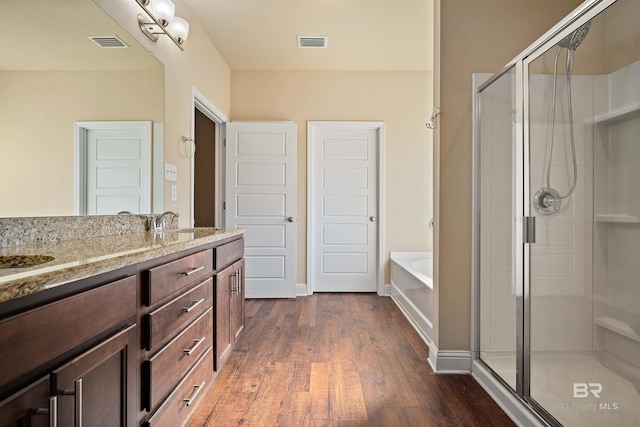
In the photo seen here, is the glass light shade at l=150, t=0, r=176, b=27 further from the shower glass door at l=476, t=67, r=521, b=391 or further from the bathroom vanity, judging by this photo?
the shower glass door at l=476, t=67, r=521, b=391

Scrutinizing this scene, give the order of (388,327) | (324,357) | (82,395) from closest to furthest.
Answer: (82,395)
(324,357)
(388,327)

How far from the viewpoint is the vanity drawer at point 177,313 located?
1.17 m

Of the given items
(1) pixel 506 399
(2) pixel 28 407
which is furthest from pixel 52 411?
(1) pixel 506 399

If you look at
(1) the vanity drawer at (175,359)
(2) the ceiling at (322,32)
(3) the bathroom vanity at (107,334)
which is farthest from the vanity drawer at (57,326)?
(2) the ceiling at (322,32)

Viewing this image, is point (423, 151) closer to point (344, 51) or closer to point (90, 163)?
point (344, 51)

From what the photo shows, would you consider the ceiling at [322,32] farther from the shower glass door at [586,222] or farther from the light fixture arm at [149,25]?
the shower glass door at [586,222]

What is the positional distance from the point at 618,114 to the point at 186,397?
2190 mm

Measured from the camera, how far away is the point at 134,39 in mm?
1945

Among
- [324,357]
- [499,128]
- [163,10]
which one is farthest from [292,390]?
[163,10]

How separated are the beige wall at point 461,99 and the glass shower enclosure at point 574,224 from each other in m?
0.28

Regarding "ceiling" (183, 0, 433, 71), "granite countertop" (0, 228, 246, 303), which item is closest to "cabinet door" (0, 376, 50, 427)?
"granite countertop" (0, 228, 246, 303)

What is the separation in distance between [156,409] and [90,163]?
1125 millimetres

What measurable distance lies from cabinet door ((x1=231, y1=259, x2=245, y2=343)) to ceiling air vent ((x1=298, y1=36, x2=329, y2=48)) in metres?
2.22

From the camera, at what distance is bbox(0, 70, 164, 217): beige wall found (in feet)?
3.87
